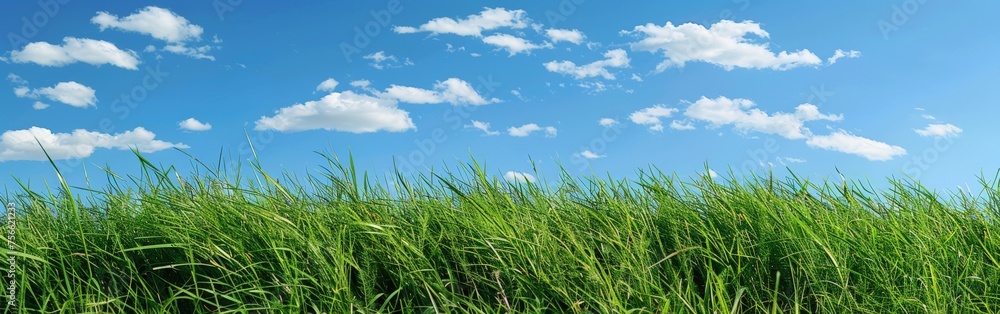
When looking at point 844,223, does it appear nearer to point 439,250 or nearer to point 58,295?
point 439,250

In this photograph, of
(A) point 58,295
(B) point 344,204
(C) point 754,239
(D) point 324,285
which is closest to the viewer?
(D) point 324,285

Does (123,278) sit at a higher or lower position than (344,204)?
lower

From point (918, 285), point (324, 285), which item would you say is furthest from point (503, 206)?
point (918, 285)

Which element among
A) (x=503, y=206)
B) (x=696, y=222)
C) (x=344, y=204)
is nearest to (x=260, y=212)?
(x=344, y=204)

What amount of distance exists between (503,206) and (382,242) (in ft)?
2.14

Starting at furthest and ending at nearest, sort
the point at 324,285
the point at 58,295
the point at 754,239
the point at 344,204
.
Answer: the point at 344,204 < the point at 754,239 < the point at 58,295 < the point at 324,285

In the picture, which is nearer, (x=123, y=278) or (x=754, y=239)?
(x=123, y=278)

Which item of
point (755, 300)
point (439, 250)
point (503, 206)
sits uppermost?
point (503, 206)

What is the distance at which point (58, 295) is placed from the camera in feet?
9.25

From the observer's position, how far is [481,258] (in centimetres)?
283

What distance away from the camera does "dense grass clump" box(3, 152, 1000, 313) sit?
2.66 meters

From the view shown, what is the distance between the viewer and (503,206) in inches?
134

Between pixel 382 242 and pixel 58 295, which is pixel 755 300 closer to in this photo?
pixel 382 242

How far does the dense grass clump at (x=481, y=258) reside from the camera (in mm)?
2658
